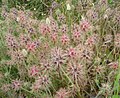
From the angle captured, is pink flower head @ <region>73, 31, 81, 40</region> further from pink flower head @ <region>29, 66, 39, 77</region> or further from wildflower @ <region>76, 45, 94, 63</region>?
pink flower head @ <region>29, 66, 39, 77</region>

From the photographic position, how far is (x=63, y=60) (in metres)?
1.97

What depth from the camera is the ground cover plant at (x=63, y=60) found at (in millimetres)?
2062

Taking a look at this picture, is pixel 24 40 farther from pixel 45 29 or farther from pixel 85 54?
pixel 85 54

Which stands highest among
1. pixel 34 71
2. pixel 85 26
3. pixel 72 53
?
pixel 85 26

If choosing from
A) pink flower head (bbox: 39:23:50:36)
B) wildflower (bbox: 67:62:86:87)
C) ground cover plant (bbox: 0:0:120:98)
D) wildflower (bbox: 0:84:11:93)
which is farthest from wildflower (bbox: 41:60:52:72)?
wildflower (bbox: 0:84:11:93)

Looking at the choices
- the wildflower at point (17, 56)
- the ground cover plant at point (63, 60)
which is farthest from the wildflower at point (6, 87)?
the wildflower at point (17, 56)

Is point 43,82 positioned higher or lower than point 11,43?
lower

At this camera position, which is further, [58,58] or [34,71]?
[34,71]

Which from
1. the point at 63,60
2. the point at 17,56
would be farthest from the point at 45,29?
the point at 63,60

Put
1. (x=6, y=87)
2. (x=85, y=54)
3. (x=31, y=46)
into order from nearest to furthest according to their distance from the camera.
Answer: (x=85, y=54) < (x=31, y=46) < (x=6, y=87)

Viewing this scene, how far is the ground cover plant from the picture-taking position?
6.77ft

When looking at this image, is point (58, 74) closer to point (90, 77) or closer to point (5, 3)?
point (90, 77)

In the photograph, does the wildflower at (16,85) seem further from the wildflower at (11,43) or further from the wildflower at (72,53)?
the wildflower at (72,53)

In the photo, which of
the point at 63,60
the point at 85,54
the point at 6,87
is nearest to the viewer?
the point at 63,60
